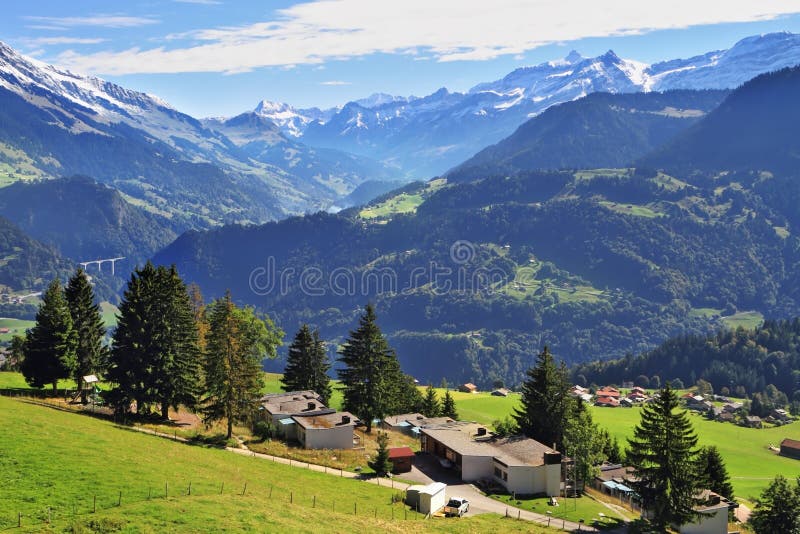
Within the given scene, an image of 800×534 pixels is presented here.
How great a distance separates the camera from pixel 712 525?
6456 centimetres

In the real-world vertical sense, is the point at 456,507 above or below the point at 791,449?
above

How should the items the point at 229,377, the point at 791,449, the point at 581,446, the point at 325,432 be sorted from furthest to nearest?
the point at 791,449 → the point at 581,446 → the point at 325,432 → the point at 229,377

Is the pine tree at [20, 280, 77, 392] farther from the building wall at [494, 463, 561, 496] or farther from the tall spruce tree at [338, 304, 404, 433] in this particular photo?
the building wall at [494, 463, 561, 496]

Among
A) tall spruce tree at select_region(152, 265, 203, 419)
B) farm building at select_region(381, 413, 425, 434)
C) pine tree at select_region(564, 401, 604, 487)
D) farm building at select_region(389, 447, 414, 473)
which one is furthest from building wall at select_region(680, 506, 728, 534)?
tall spruce tree at select_region(152, 265, 203, 419)

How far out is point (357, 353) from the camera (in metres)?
85.6

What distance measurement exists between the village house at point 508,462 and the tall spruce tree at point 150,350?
27.1 m

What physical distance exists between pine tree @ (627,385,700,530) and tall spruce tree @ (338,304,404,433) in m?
31.9

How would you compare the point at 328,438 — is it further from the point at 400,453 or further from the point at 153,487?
the point at 153,487

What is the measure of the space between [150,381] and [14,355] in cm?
7476

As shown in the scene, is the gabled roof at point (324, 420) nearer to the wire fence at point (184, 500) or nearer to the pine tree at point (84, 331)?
the wire fence at point (184, 500)

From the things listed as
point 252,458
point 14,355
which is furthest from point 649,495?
point 14,355

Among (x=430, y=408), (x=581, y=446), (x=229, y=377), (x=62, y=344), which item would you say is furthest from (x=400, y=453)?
(x=430, y=408)

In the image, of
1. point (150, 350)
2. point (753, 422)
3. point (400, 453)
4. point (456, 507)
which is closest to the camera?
point (456, 507)

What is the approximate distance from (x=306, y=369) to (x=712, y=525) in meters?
53.1
